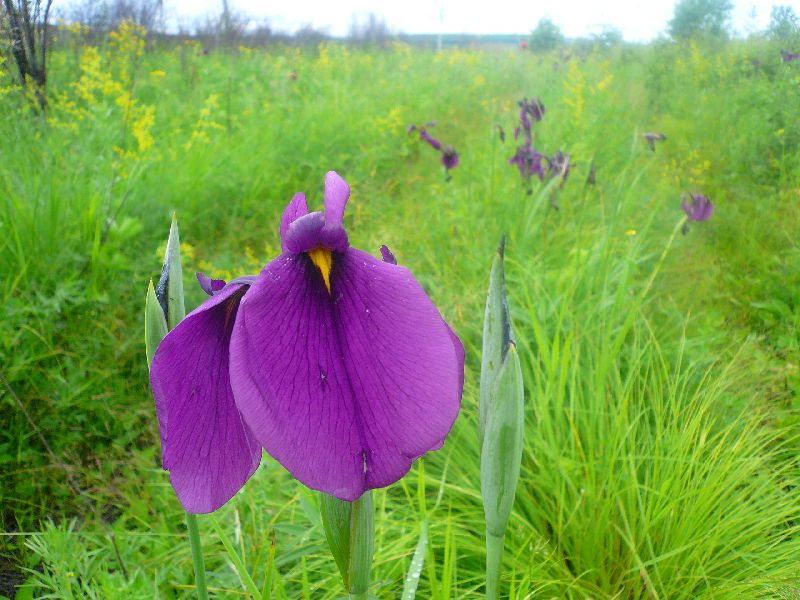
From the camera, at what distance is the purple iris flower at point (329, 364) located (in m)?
0.43

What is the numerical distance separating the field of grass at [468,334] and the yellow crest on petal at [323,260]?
47 centimetres

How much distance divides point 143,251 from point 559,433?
2.16 m

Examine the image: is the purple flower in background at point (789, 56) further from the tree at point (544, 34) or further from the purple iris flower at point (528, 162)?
the tree at point (544, 34)

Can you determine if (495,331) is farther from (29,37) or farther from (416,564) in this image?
(29,37)

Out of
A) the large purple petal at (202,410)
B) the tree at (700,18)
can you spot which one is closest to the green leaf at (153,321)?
the large purple petal at (202,410)

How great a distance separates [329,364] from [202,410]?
138 millimetres

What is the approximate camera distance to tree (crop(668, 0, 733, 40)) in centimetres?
540

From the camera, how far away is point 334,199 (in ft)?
1.61

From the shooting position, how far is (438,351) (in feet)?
Result: 1.49

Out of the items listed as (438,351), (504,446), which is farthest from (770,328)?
(438,351)

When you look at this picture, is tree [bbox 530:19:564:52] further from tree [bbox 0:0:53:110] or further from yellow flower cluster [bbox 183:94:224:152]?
tree [bbox 0:0:53:110]

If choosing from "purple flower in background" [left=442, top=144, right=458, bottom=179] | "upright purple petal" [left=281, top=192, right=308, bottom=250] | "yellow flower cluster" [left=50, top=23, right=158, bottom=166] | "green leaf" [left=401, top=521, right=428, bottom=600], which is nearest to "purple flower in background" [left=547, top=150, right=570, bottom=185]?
"purple flower in background" [left=442, top=144, right=458, bottom=179]

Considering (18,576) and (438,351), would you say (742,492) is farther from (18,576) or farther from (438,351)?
(18,576)

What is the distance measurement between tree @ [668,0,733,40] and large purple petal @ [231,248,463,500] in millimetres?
5636
